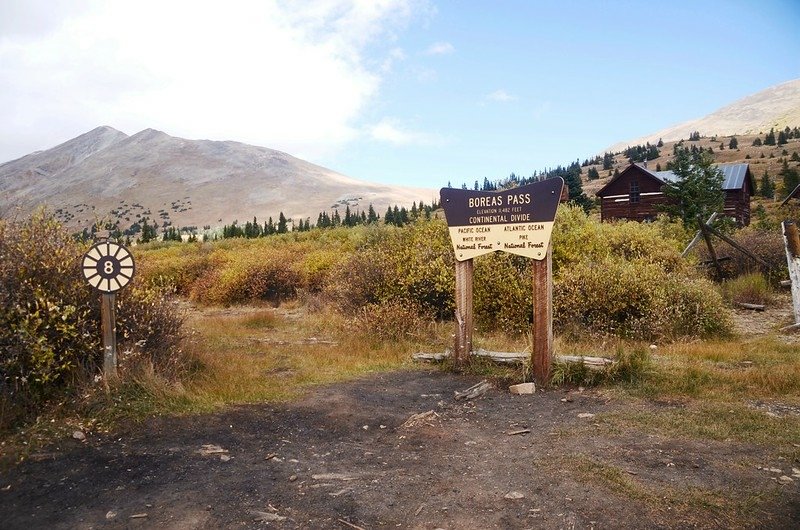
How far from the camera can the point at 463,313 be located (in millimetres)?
8945

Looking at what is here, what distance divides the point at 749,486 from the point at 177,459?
17.0 feet

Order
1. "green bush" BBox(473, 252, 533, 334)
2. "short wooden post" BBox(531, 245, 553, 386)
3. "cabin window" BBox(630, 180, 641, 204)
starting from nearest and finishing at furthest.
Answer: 1. "short wooden post" BBox(531, 245, 553, 386)
2. "green bush" BBox(473, 252, 533, 334)
3. "cabin window" BBox(630, 180, 641, 204)

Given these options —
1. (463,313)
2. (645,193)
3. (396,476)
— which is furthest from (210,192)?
(396,476)

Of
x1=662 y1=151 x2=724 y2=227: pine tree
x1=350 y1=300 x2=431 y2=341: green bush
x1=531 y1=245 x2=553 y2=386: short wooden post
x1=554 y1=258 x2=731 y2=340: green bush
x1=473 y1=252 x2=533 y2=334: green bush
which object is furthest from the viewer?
x1=662 y1=151 x2=724 y2=227: pine tree

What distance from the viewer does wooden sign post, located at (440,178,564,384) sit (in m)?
7.96

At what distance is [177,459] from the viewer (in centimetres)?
542

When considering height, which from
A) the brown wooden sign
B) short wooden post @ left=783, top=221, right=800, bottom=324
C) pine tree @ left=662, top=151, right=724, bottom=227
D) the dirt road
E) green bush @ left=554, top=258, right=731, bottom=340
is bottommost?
the dirt road

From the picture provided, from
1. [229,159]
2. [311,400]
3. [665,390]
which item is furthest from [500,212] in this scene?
[229,159]

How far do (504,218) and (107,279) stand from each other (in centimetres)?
566

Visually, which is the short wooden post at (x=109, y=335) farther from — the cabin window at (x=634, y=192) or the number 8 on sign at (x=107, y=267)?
the cabin window at (x=634, y=192)

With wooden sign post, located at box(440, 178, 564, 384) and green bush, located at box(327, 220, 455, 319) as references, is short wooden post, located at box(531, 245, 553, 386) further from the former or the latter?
green bush, located at box(327, 220, 455, 319)

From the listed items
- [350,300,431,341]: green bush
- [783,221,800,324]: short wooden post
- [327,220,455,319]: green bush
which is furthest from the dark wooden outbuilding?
[350,300,431,341]: green bush

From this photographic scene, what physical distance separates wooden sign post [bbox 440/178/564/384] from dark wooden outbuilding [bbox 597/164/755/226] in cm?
3766

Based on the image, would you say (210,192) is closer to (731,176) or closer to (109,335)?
(731,176)
